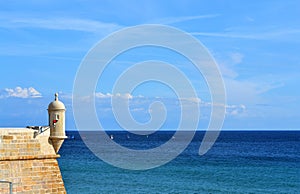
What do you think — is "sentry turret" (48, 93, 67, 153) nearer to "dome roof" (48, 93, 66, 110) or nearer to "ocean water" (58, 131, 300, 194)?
"dome roof" (48, 93, 66, 110)

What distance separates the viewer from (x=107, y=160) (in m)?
54.2

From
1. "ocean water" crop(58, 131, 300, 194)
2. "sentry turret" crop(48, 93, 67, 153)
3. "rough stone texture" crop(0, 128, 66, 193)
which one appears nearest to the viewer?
"rough stone texture" crop(0, 128, 66, 193)

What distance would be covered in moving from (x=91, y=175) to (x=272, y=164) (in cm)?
2106

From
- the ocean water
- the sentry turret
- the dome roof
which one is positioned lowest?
the ocean water

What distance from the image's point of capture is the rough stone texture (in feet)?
45.4

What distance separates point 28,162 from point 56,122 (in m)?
→ 1.40

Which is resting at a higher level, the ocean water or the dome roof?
the dome roof

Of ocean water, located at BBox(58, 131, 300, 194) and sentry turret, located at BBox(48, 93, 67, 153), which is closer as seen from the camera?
sentry turret, located at BBox(48, 93, 67, 153)

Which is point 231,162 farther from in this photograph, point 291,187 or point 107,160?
point 291,187

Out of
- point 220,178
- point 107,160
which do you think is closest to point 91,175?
point 220,178

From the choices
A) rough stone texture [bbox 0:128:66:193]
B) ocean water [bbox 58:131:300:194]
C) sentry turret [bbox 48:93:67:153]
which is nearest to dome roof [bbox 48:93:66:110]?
sentry turret [bbox 48:93:67:153]

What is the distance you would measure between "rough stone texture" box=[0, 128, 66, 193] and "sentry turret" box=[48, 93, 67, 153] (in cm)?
17

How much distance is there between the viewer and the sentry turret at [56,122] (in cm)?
1490

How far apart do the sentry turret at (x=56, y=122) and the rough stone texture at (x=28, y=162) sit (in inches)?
6.7
